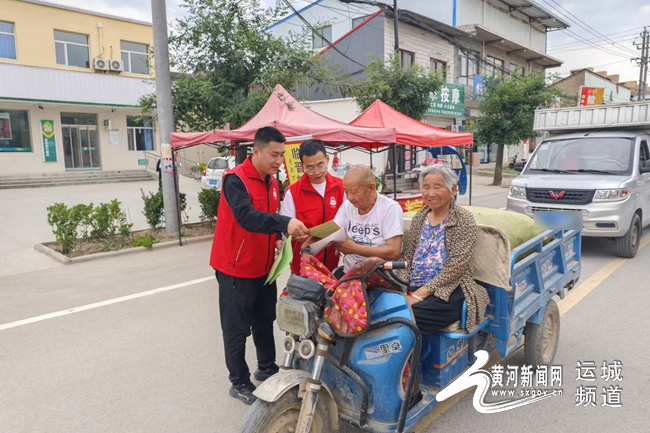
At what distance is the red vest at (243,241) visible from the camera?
3117 mm

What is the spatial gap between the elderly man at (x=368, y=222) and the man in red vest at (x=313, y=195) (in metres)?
0.37

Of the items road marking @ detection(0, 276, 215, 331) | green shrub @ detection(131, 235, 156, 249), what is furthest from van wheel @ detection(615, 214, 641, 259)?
green shrub @ detection(131, 235, 156, 249)

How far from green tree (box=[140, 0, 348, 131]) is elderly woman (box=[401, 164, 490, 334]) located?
24.5 feet

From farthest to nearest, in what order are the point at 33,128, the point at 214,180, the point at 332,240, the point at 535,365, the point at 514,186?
the point at 33,128 → the point at 214,180 → the point at 514,186 → the point at 535,365 → the point at 332,240

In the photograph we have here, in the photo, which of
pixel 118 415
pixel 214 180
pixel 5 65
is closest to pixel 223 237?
pixel 118 415

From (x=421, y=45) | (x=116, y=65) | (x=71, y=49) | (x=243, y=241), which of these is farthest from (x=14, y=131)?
(x=243, y=241)

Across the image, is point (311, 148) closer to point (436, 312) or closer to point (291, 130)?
point (436, 312)

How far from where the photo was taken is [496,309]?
3.10 metres

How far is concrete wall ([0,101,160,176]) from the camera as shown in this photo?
69.6 ft

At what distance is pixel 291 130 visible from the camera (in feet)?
27.2

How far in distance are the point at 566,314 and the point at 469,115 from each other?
23.6 m

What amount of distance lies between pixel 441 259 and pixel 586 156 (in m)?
6.29

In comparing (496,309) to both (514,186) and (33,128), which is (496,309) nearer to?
(514,186)

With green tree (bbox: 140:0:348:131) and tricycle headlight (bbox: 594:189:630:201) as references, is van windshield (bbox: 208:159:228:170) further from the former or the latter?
tricycle headlight (bbox: 594:189:630:201)
